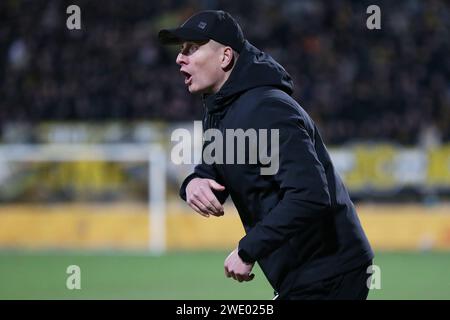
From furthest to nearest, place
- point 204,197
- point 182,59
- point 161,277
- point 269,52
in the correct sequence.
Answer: point 269,52, point 161,277, point 182,59, point 204,197

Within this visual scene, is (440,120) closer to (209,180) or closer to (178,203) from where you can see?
(178,203)

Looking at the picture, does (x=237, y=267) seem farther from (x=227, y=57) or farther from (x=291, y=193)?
(x=227, y=57)

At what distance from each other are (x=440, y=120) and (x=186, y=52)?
14.0 metres

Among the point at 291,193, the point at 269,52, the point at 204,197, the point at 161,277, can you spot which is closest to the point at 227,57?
the point at 204,197

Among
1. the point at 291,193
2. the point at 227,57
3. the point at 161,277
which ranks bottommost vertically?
the point at 161,277

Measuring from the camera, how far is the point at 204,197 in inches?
161

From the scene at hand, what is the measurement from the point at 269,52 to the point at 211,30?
51.2 feet

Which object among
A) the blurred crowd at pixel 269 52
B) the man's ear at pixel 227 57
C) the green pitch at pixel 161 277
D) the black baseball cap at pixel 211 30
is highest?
the blurred crowd at pixel 269 52

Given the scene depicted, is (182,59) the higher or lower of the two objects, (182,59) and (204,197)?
the higher

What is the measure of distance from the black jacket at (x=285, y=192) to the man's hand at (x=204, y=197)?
0.27 feet

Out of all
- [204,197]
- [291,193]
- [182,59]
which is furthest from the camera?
[182,59]

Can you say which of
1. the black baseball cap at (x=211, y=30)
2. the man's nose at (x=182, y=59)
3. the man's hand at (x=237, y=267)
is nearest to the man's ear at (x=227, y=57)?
the black baseball cap at (x=211, y=30)

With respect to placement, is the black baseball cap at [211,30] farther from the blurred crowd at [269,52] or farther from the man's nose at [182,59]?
the blurred crowd at [269,52]

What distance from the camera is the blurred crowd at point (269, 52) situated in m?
17.5
